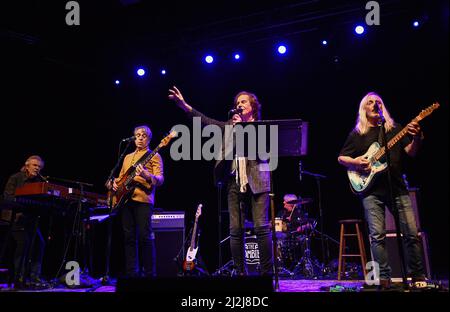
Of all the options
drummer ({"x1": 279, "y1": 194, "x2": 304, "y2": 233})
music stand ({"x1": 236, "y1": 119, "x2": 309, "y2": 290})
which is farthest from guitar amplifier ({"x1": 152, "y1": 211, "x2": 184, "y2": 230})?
music stand ({"x1": 236, "y1": 119, "x2": 309, "y2": 290})

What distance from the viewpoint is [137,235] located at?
5035 millimetres

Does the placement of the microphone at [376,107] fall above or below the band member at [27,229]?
above

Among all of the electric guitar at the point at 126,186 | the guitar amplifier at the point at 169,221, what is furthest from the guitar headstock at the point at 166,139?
the guitar amplifier at the point at 169,221

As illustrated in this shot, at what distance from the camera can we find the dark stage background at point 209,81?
7.13 m

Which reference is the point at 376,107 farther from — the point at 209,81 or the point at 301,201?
the point at 209,81

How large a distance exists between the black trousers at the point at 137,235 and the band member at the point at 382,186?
8.30ft

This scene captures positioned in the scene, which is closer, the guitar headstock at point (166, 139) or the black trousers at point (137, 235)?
the black trousers at point (137, 235)

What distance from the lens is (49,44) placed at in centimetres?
749

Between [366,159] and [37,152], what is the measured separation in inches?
280

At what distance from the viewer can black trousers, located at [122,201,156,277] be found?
4.98 m

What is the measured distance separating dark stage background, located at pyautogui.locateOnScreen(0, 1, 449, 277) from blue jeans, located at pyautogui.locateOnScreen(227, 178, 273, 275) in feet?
13.5

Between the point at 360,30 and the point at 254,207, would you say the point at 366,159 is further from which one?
the point at 360,30

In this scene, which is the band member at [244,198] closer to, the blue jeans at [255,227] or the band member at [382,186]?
the blue jeans at [255,227]

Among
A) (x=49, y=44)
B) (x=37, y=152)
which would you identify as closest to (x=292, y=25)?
(x=49, y=44)
